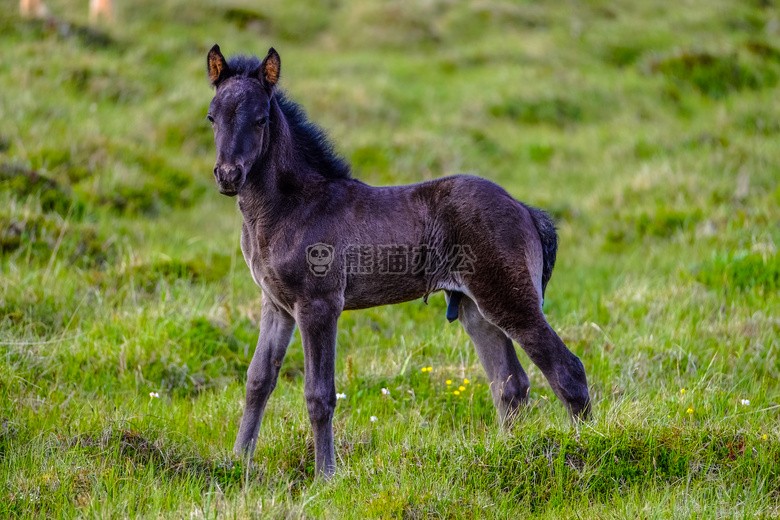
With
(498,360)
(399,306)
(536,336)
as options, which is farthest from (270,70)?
(399,306)

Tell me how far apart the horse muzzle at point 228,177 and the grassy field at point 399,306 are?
1685 millimetres

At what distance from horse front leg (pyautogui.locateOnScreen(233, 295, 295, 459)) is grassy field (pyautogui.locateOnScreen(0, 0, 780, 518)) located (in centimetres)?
15

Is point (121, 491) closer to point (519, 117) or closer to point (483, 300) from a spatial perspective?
point (483, 300)

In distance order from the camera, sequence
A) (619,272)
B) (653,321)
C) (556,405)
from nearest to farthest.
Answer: (556,405), (653,321), (619,272)

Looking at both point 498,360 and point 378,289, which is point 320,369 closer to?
point 378,289

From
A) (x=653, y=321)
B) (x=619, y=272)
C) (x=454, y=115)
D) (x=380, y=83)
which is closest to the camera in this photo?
(x=653, y=321)

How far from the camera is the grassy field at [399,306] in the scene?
4.05 meters

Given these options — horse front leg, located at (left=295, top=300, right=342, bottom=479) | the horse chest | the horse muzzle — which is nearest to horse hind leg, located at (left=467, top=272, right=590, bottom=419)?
horse front leg, located at (left=295, top=300, right=342, bottom=479)

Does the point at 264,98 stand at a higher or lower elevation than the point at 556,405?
higher

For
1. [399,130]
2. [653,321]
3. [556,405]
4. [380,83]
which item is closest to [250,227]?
[556,405]

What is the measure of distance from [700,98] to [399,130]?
6944 millimetres

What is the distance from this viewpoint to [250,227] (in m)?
4.52

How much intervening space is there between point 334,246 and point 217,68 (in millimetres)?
1332

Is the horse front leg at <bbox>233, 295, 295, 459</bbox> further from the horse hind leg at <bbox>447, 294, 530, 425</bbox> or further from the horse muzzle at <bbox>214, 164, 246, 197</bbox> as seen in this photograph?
the horse hind leg at <bbox>447, 294, 530, 425</bbox>
